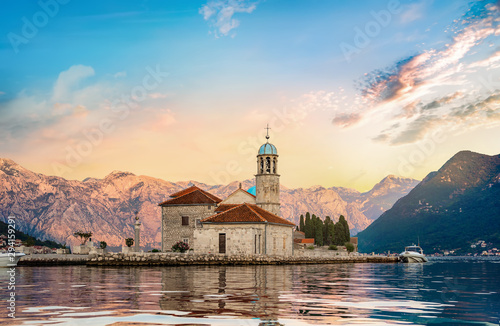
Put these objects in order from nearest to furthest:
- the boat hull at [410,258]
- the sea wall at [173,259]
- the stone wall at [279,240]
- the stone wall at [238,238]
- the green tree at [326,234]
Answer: the sea wall at [173,259] → the stone wall at [238,238] → the stone wall at [279,240] → the boat hull at [410,258] → the green tree at [326,234]

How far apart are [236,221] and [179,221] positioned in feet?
44.0

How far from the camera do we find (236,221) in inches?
2311

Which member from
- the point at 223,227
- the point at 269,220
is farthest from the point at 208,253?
the point at 269,220

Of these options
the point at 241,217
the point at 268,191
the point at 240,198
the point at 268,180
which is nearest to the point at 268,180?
the point at 268,180

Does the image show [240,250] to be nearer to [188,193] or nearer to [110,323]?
[188,193]

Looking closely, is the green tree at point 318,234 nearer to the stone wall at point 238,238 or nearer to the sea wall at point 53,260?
the stone wall at point 238,238

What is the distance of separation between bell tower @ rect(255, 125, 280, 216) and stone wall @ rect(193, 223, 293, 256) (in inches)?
402

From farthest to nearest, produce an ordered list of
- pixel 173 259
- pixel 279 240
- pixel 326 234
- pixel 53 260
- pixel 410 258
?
pixel 326 234
pixel 410 258
pixel 279 240
pixel 53 260
pixel 173 259

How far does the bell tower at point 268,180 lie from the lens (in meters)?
71.9

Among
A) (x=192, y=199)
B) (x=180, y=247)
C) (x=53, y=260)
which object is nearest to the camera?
(x=53, y=260)

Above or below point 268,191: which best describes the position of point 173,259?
below

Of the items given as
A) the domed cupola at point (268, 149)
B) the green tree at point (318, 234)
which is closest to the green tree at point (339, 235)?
the green tree at point (318, 234)

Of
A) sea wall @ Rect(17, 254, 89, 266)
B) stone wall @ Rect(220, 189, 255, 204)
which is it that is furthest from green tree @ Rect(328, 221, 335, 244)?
sea wall @ Rect(17, 254, 89, 266)

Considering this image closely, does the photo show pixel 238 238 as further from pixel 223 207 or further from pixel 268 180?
pixel 268 180
